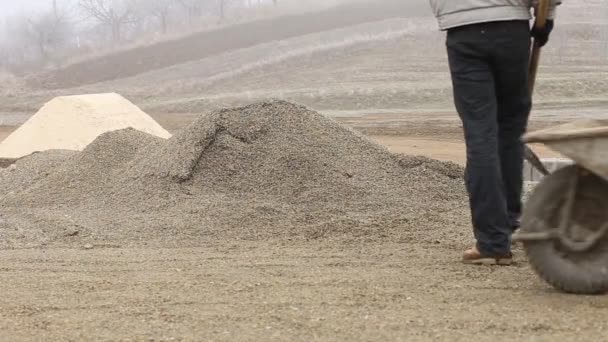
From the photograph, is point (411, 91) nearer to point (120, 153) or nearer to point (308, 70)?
point (308, 70)

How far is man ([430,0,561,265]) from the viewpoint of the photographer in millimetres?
4812

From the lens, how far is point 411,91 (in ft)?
93.6

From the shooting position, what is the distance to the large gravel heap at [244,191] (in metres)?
6.73

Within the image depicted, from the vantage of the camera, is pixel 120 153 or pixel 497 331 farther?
pixel 120 153

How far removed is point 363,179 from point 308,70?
2929 cm

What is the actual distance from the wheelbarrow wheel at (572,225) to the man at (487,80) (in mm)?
636

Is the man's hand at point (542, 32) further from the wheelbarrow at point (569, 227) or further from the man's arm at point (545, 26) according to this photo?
the wheelbarrow at point (569, 227)

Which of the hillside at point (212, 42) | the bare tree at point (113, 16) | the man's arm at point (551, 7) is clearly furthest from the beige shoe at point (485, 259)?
the bare tree at point (113, 16)

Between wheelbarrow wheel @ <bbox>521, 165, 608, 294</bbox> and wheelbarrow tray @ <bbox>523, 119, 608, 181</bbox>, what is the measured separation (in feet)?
0.52

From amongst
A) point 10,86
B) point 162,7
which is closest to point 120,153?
point 10,86

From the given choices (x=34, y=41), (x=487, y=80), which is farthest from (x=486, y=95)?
(x=34, y=41)

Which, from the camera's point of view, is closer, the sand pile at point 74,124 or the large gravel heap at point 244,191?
the large gravel heap at point 244,191

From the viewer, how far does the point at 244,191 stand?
784cm

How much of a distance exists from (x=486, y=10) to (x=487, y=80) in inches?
14.2
